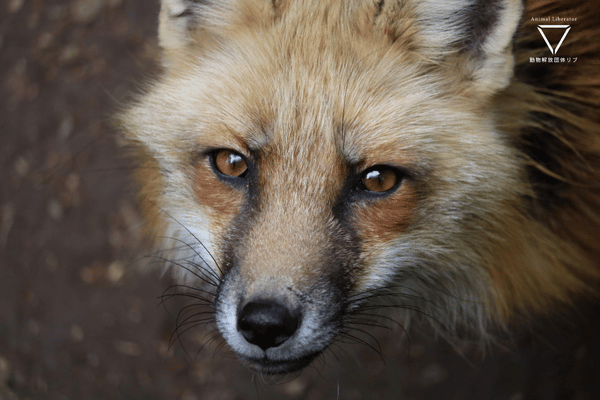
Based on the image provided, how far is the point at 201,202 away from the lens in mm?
1827

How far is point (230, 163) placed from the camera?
1735mm

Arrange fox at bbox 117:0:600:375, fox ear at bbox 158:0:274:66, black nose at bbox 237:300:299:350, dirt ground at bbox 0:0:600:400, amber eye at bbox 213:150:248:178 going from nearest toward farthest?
black nose at bbox 237:300:299:350, fox at bbox 117:0:600:375, amber eye at bbox 213:150:248:178, fox ear at bbox 158:0:274:66, dirt ground at bbox 0:0:600:400

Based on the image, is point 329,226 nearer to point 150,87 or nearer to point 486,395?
point 150,87

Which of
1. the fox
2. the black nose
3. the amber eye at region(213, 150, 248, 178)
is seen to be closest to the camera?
the black nose

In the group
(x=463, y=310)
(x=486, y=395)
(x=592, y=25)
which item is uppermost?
(x=592, y=25)

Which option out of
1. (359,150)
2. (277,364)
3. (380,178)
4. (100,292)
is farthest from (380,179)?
(100,292)

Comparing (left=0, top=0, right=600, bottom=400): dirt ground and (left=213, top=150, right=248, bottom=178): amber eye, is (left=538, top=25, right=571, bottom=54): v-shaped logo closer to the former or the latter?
(left=213, top=150, right=248, bottom=178): amber eye

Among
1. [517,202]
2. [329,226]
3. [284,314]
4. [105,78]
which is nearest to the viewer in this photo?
[284,314]

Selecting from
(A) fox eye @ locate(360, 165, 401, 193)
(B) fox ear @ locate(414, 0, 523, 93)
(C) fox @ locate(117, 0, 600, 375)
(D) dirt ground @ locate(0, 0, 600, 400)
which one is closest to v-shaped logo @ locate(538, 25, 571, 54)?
(C) fox @ locate(117, 0, 600, 375)

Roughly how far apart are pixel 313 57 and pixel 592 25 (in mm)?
1213

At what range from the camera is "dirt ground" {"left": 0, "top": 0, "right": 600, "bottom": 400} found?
10.3ft

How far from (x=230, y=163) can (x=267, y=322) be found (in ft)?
1.95

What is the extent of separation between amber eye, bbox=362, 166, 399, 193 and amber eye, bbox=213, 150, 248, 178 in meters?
0.43

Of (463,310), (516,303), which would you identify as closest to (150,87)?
(463,310)
